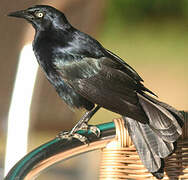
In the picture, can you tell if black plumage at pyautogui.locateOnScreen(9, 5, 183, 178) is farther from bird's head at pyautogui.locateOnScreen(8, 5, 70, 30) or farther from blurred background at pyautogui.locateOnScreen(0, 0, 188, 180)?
blurred background at pyautogui.locateOnScreen(0, 0, 188, 180)

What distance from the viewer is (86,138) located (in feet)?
5.61

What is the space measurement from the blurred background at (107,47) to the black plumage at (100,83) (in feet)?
3.56

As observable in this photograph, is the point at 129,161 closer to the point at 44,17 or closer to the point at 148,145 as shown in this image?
the point at 148,145

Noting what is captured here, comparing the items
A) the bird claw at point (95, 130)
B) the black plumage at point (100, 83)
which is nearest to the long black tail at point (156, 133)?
the black plumage at point (100, 83)

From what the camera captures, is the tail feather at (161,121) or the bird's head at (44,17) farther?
the bird's head at (44,17)

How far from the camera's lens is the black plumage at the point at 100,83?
61.7 inches

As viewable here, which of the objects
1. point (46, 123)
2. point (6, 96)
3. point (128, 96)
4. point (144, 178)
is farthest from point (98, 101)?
point (46, 123)

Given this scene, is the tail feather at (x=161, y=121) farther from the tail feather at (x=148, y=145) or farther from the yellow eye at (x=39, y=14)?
the yellow eye at (x=39, y=14)

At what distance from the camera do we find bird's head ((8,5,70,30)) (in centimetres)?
169

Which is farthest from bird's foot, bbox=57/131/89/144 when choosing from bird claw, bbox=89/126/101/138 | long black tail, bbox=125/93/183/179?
long black tail, bbox=125/93/183/179

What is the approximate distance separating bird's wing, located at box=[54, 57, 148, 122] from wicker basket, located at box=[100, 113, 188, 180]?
13cm

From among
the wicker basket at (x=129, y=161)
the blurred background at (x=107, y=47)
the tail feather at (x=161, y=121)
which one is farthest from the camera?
the blurred background at (x=107, y=47)

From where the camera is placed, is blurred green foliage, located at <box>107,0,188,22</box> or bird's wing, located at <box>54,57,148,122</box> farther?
blurred green foliage, located at <box>107,0,188,22</box>

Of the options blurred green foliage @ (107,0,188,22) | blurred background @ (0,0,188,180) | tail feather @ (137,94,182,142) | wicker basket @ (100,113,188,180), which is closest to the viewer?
tail feather @ (137,94,182,142)
